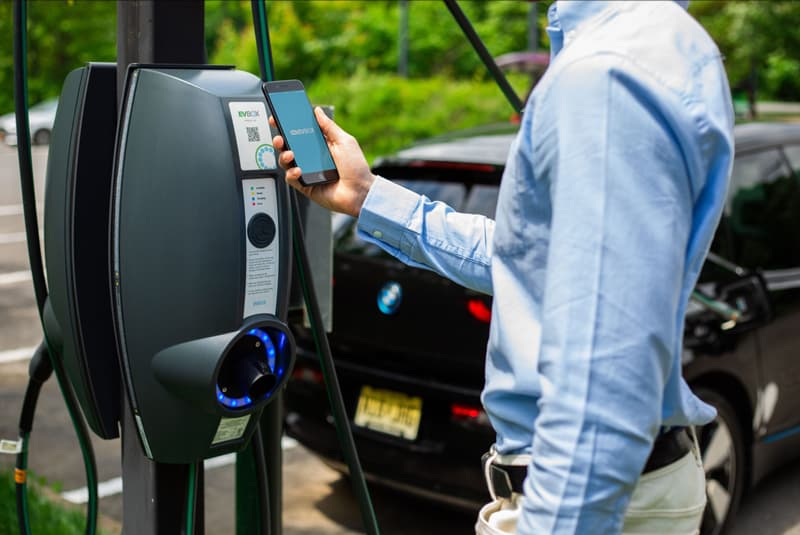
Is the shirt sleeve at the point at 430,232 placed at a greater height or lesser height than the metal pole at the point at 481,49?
lesser

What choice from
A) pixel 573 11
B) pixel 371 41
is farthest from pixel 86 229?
pixel 371 41

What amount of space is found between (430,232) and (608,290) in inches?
23.5

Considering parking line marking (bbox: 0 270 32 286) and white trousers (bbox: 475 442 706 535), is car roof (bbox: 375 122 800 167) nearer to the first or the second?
Answer: white trousers (bbox: 475 442 706 535)

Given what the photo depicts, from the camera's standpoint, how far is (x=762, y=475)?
156 inches

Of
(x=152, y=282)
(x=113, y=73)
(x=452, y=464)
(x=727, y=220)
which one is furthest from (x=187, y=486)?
(x=727, y=220)

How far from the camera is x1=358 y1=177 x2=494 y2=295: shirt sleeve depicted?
167 centimetres

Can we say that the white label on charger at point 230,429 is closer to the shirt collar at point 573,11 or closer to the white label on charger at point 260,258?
the white label on charger at point 260,258

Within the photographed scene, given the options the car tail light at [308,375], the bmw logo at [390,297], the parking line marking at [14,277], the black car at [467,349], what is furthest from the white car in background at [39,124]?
the bmw logo at [390,297]

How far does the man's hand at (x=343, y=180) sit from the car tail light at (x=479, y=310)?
1634mm

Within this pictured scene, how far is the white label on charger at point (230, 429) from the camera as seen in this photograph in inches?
71.2

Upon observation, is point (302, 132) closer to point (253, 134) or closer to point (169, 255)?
point (253, 134)

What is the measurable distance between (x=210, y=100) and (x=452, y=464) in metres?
2.02

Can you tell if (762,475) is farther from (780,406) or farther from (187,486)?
(187,486)

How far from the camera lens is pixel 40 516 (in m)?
3.43
